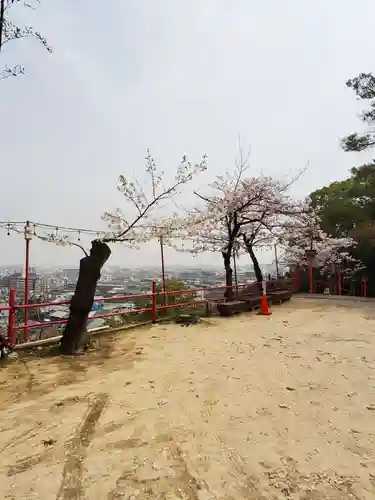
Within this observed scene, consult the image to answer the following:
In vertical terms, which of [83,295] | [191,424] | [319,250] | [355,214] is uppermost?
[355,214]

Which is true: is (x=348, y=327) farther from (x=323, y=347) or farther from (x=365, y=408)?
(x=365, y=408)

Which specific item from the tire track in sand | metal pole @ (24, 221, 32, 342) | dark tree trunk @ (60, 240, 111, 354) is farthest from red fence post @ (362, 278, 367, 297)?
the tire track in sand

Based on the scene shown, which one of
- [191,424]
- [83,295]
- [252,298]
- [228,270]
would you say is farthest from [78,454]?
[228,270]

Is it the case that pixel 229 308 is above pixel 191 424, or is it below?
above

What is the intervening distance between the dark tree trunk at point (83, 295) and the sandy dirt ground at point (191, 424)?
52 centimetres

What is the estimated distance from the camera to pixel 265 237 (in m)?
16.7

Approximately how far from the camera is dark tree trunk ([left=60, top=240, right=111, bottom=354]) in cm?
649

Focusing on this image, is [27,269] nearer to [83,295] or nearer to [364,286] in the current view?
[83,295]

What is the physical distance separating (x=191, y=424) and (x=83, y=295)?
3810mm

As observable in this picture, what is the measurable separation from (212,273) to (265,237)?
130 inches

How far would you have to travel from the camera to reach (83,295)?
6719mm

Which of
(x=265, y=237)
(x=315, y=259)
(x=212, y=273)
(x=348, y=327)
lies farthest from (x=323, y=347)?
(x=315, y=259)

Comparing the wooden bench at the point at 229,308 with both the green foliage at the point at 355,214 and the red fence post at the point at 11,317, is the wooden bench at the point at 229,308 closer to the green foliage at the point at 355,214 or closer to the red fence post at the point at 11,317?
the red fence post at the point at 11,317

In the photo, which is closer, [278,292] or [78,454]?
[78,454]
